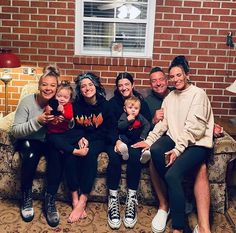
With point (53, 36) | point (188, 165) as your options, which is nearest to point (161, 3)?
point (53, 36)

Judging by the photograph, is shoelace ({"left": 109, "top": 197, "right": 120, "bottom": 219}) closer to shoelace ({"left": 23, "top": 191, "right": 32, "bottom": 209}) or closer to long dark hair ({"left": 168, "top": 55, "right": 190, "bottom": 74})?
shoelace ({"left": 23, "top": 191, "right": 32, "bottom": 209})

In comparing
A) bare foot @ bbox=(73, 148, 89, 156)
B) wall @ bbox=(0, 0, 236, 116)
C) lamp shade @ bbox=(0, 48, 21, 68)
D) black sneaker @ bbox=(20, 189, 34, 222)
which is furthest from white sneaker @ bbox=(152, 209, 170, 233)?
lamp shade @ bbox=(0, 48, 21, 68)

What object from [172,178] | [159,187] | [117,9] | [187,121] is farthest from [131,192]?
[117,9]

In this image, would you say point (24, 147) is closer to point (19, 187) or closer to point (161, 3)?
point (19, 187)

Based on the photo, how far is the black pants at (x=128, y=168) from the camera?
Result: 2.70 m

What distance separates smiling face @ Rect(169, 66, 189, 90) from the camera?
2.64 meters

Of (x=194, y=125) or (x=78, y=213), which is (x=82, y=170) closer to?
(x=78, y=213)

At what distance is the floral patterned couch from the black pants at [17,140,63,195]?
0.34 ft

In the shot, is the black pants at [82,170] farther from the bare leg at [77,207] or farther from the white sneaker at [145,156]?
the white sneaker at [145,156]

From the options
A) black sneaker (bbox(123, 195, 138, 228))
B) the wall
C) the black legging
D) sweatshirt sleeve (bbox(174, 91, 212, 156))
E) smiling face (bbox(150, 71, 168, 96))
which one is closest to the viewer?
the black legging

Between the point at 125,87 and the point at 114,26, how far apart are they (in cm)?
112

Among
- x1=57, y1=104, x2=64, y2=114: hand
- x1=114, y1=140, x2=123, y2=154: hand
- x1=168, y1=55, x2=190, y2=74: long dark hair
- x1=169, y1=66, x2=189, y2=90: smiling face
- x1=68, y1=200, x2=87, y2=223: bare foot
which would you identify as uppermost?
x1=168, y1=55, x2=190, y2=74: long dark hair

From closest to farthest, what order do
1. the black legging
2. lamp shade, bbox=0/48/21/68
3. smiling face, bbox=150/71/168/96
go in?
the black legging
smiling face, bbox=150/71/168/96
lamp shade, bbox=0/48/21/68

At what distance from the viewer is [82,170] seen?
2719 millimetres
